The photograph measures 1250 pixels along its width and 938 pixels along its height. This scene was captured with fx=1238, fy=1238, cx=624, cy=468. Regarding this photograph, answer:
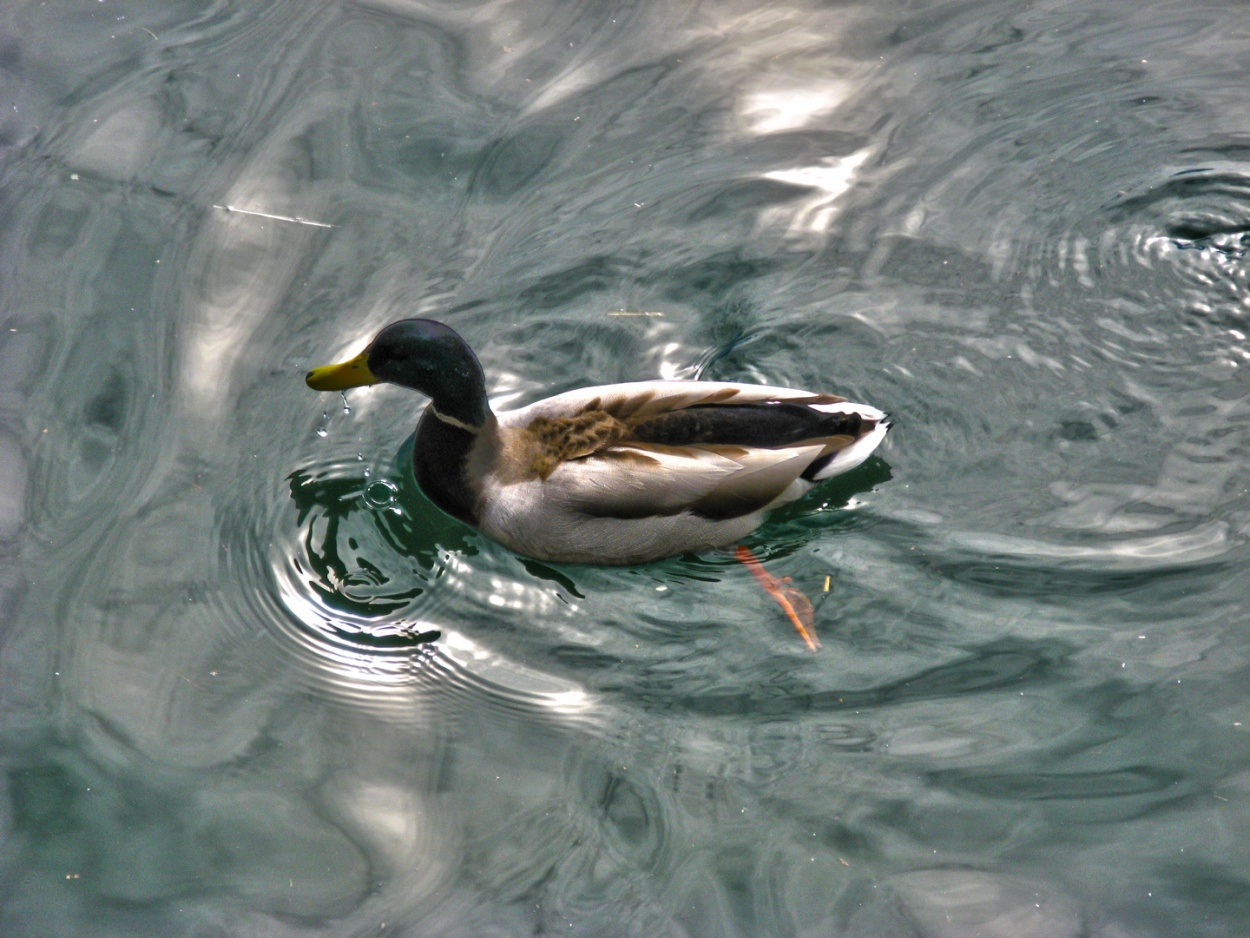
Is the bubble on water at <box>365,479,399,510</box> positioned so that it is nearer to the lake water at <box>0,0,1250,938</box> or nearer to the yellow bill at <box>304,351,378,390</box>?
the lake water at <box>0,0,1250,938</box>

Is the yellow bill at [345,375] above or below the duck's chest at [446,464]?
above

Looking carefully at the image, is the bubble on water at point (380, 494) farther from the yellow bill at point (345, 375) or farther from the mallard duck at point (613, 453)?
the yellow bill at point (345, 375)

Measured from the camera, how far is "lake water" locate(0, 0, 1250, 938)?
4.20 m

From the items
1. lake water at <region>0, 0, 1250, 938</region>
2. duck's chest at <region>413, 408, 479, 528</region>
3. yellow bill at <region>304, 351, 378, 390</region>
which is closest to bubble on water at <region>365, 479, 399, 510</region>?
lake water at <region>0, 0, 1250, 938</region>

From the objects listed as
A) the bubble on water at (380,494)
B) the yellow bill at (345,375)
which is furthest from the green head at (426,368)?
the bubble on water at (380,494)

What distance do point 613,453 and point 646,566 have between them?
52 cm

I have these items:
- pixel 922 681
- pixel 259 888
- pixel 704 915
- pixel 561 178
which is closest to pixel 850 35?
pixel 561 178

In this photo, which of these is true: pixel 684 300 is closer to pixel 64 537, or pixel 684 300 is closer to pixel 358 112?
pixel 358 112

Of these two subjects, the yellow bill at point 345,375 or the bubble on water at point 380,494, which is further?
the bubble on water at point 380,494

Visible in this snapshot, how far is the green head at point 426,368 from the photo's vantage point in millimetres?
→ 4516

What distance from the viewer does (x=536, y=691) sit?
4.50m

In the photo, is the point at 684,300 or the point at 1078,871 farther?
the point at 684,300

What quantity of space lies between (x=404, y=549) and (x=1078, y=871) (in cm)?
269

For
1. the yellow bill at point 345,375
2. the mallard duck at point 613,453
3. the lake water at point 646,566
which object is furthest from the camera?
the yellow bill at point 345,375
